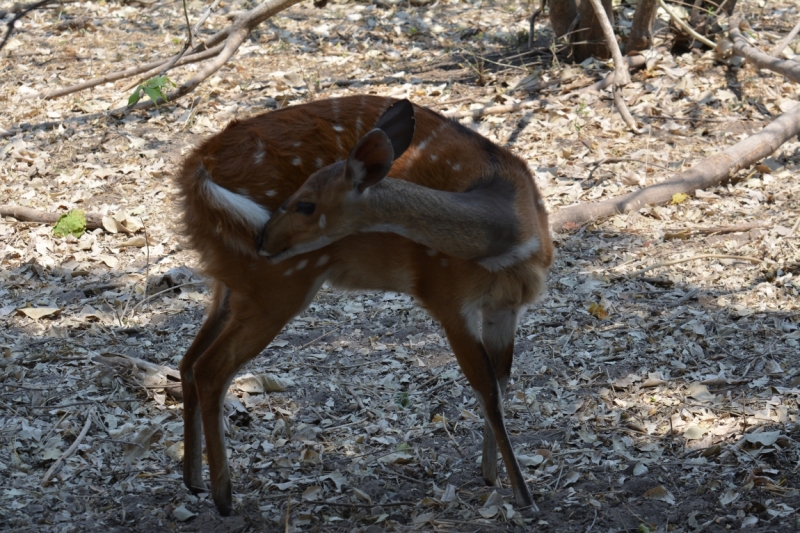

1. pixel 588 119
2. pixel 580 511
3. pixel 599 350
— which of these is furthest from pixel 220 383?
pixel 588 119

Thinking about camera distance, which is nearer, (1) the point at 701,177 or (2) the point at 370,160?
(2) the point at 370,160

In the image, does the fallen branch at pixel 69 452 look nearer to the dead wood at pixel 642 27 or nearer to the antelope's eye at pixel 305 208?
the antelope's eye at pixel 305 208

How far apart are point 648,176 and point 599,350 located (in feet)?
7.92

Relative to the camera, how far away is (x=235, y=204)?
3457 millimetres

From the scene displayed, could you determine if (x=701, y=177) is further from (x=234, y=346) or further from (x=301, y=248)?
(x=234, y=346)

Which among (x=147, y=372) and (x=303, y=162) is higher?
(x=303, y=162)

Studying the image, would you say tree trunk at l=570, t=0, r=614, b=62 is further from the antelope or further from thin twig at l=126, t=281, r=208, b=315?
the antelope

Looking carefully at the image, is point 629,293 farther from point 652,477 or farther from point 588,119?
point 588,119

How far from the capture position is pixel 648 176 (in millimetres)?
6777

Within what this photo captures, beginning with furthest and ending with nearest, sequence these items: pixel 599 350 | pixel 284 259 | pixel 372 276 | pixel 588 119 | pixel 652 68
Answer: pixel 652 68 → pixel 588 119 → pixel 599 350 → pixel 372 276 → pixel 284 259

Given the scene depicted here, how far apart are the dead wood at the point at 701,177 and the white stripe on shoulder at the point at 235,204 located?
3174 mm

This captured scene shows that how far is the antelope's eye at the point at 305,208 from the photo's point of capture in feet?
11.2

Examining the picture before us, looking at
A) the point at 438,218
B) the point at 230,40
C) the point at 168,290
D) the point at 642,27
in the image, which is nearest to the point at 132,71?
the point at 230,40

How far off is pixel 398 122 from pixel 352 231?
47 cm
